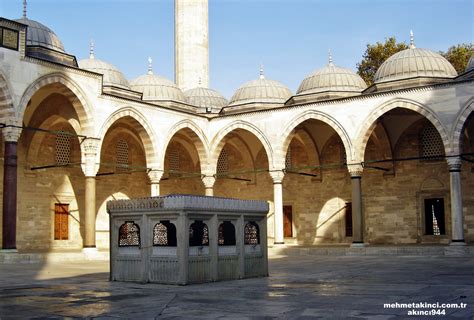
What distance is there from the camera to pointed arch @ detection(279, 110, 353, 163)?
20.0m

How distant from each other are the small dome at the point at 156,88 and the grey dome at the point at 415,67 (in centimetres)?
855

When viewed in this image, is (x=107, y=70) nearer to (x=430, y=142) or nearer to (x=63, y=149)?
(x=63, y=149)

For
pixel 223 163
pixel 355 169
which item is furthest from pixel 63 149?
pixel 355 169

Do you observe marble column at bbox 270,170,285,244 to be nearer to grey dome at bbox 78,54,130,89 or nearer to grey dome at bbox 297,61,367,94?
grey dome at bbox 297,61,367,94

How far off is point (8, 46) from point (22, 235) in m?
7.09

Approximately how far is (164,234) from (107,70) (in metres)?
16.8

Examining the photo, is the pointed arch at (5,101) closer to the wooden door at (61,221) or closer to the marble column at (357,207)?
the wooden door at (61,221)

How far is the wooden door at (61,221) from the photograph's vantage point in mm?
21375

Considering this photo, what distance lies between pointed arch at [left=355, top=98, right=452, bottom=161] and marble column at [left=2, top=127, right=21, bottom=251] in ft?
35.3

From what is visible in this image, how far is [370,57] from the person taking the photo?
31.6 meters

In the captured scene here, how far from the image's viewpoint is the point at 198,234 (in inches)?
360

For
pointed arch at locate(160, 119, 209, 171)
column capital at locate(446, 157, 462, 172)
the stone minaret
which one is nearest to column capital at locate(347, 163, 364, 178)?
column capital at locate(446, 157, 462, 172)

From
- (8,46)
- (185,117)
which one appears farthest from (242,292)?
(185,117)

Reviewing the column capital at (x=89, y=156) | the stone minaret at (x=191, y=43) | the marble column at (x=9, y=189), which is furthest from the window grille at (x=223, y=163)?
the marble column at (x=9, y=189)
